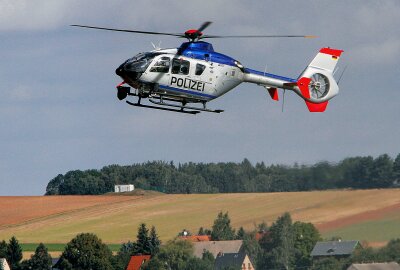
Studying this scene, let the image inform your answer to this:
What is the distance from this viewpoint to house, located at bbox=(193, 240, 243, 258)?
11762cm

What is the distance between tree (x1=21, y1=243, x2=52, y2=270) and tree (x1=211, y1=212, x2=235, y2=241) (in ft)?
54.2

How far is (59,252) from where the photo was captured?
123625 millimetres

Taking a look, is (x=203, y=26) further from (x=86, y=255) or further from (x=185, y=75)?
(x=86, y=255)

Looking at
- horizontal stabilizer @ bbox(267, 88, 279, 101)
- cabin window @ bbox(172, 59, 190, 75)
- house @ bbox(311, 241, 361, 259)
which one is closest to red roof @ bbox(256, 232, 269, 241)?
house @ bbox(311, 241, 361, 259)

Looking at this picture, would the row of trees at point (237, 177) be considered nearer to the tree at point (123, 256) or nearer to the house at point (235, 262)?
the house at point (235, 262)

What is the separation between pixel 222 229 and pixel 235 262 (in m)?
6.92

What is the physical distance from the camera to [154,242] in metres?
120

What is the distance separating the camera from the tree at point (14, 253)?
117 m

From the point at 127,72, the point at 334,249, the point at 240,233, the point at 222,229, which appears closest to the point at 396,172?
the point at 127,72

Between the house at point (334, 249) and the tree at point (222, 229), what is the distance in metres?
10.6

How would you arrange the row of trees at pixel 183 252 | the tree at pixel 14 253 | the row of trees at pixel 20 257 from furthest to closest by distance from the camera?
the tree at pixel 14 253 → the row of trees at pixel 20 257 → the row of trees at pixel 183 252

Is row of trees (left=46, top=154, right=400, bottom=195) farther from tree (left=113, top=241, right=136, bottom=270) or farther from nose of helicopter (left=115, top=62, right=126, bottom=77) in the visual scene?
nose of helicopter (left=115, top=62, right=126, bottom=77)

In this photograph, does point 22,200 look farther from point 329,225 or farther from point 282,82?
point 282,82

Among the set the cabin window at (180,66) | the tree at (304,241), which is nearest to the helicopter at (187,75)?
the cabin window at (180,66)
